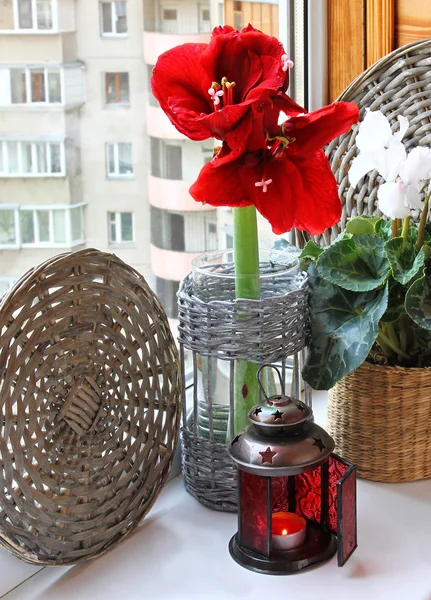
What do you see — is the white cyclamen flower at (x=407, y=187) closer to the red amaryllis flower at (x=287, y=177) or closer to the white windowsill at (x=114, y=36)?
the red amaryllis flower at (x=287, y=177)

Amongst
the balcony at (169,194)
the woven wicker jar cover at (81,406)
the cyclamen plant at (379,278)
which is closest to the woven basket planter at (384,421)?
the cyclamen plant at (379,278)

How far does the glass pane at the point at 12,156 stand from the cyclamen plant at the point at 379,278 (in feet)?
1.39

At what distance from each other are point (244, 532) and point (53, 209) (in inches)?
19.7

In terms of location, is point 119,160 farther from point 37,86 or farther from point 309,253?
point 309,253

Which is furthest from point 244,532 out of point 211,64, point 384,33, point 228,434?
point 384,33

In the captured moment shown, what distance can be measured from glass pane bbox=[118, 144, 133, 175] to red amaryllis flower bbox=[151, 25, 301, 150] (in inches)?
8.2

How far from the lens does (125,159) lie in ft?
4.30

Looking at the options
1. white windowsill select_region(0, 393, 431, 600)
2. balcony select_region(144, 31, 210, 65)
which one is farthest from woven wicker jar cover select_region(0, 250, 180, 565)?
balcony select_region(144, 31, 210, 65)

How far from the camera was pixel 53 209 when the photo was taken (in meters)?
1.21

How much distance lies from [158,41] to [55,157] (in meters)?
0.26

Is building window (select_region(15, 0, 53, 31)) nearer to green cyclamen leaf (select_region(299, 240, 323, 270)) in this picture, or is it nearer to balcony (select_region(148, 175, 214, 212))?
balcony (select_region(148, 175, 214, 212))

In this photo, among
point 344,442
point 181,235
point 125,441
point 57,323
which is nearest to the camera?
point 57,323

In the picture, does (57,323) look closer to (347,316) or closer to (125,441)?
(125,441)

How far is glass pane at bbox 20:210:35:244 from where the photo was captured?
1171 mm
